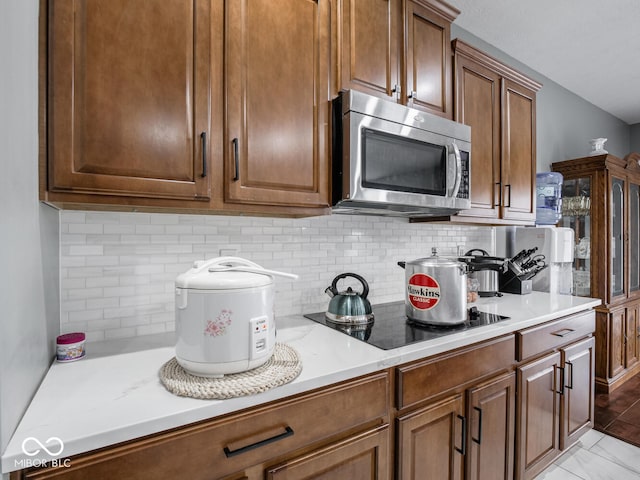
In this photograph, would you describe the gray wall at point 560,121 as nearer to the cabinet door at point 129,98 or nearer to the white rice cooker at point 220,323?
the cabinet door at point 129,98

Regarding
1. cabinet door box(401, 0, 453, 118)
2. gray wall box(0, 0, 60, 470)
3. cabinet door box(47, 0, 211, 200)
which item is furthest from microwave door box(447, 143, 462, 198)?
gray wall box(0, 0, 60, 470)

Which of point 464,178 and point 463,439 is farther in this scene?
point 464,178

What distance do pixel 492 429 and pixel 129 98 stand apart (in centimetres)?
189

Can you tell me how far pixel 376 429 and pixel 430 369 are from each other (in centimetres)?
30

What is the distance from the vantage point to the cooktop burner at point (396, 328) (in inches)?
50.9

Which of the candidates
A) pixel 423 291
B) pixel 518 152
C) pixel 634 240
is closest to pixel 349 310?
pixel 423 291

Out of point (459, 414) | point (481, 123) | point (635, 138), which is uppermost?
point (635, 138)

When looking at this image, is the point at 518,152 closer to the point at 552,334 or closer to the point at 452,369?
the point at 552,334

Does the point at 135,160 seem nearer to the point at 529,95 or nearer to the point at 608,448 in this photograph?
the point at 529,95

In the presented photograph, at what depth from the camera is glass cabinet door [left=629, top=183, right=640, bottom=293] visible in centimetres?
333

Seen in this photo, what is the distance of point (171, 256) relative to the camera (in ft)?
4.52

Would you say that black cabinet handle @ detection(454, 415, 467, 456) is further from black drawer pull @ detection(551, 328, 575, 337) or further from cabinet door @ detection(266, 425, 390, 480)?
black drawer pull @ detection(551, 328, 575, 337)

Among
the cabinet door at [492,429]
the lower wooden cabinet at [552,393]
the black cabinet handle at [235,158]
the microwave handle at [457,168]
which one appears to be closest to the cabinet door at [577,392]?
the lower wooden cabinet at [552,393]

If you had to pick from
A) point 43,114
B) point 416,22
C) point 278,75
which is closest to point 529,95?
point 416,22
